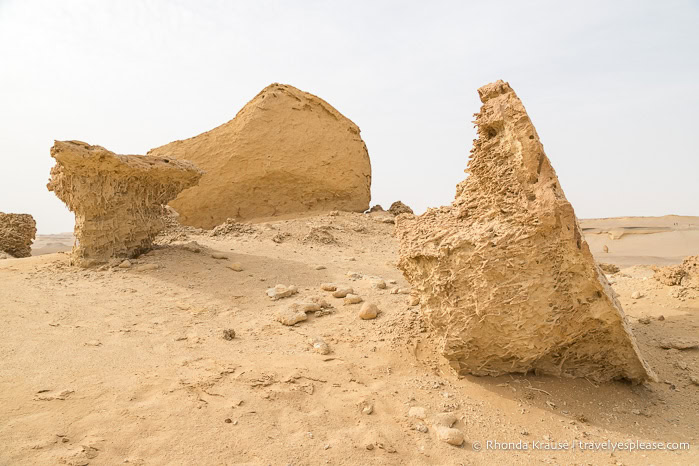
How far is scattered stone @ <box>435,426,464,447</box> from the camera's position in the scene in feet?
7.40

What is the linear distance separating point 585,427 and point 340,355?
4.93ft

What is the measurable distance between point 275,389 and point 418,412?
0.80 metres

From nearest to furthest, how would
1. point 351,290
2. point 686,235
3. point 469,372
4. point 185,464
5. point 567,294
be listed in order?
1. point 185,464
2. point 567,294
3. point 469,372
4. point 351,290
5. point 686,235

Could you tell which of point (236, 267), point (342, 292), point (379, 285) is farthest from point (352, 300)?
point (236, 267)

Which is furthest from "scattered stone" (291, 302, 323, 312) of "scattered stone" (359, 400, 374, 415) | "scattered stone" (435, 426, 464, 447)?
"scattered stone" (435, 426, 464, 447)

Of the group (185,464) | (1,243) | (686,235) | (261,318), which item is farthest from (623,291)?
(686,235)

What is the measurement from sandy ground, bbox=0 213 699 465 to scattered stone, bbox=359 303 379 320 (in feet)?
0.29

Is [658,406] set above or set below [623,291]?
below

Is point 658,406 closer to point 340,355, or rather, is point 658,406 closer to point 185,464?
point 340,355

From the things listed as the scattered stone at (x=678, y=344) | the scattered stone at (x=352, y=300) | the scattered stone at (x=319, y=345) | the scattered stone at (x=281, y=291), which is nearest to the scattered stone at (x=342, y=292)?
the scattered stone at (x=352, y=300)

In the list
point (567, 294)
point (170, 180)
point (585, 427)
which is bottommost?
point (585, 427)

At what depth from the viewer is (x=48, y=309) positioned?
3941 millimetres

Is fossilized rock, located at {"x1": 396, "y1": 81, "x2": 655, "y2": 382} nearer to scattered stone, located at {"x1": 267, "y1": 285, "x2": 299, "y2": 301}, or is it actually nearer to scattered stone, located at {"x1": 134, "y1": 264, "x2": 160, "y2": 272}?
scattered stone, located at {"x1": 267, "y1": 285, "x2": 299, "y2": 301}

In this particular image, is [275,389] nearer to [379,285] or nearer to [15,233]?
[379,285]
